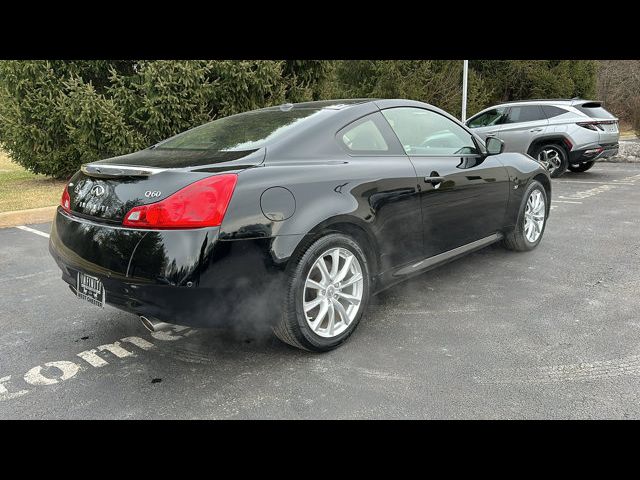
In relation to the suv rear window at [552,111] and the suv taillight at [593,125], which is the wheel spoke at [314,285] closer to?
the suv taillight at [593,125]

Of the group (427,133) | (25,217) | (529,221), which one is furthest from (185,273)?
(25,217)

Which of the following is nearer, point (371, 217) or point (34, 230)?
point (371, 217)

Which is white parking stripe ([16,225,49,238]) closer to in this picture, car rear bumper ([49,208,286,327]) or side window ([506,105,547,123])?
car rear bumper ([49,208,286,327])

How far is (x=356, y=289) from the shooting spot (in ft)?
10.7

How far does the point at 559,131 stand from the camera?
10.6m

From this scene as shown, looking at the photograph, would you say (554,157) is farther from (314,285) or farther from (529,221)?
(314,285)

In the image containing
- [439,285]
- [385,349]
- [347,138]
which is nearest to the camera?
[385,349]

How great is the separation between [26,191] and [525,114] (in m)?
9.71

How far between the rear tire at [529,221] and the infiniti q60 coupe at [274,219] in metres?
1.11

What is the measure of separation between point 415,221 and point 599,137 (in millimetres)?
8542

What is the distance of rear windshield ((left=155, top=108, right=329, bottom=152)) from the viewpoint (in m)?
3.19

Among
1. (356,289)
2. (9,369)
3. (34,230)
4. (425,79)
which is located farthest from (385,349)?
(425,79)

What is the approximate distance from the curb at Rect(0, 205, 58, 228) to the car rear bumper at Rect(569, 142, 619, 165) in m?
9.41

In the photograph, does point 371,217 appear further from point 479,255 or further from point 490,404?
point 479,255
